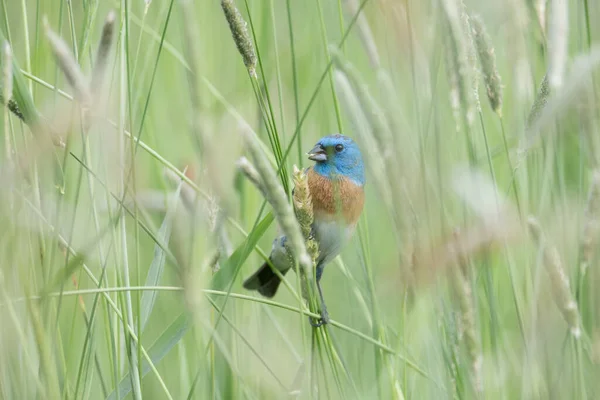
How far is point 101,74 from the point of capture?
1375 mm

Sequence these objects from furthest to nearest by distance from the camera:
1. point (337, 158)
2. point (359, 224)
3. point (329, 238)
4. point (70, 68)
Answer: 1. point (337, 158)
2. point (329, 238)
3. point (359, 224)
4. point (70, 68)

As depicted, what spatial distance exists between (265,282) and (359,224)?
47.2 inches

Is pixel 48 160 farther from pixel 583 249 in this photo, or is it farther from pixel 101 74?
pixel 583 249

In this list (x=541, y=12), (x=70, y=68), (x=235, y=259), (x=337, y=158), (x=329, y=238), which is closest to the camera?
(x=70, y=68)

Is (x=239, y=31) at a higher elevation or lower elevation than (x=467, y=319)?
higher

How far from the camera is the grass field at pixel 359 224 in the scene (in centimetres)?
133

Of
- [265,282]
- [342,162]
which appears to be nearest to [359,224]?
[342,162]

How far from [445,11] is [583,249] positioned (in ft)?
2.03

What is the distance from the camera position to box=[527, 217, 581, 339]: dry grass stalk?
4.76 feet

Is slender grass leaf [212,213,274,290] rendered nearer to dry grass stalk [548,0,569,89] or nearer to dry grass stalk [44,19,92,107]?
dry grass stalk [44,19,92,107]

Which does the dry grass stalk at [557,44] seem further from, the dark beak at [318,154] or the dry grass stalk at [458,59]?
the dark beak at [318,154]

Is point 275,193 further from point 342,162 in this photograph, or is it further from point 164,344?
point 342,162

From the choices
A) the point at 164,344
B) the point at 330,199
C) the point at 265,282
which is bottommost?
the point at 164,344

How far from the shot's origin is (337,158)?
9.29ft
